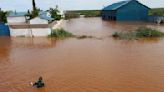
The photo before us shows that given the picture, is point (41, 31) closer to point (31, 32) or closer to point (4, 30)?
point (31, 32)

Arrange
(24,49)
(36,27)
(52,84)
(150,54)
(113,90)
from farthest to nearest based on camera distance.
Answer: (36,27) < (24,49) < (150,54) < (52,84) < (113,90)

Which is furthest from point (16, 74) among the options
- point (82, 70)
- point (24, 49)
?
point (24, 49)

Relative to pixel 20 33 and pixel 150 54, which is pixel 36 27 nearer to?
pixel 20 33

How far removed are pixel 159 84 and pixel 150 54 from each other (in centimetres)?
605

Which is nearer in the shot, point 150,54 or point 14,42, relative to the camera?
point 150,54

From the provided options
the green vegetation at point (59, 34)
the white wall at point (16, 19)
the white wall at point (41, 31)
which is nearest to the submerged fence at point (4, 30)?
the white wall at point (41, 31)

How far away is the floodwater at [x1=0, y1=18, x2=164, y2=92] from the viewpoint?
11430 millimetres

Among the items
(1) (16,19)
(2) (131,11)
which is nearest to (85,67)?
(1) (16,19)

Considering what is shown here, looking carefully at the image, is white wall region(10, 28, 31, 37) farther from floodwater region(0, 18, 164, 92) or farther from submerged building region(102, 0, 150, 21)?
submerged building region(102, 0, 150, 21)

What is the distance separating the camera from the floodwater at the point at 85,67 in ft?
37.5

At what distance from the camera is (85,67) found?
14.4 meters

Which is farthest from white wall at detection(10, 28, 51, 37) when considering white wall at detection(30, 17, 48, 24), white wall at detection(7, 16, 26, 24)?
white wall at detection(7, 16, 26, 24)

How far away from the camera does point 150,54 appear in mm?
17141

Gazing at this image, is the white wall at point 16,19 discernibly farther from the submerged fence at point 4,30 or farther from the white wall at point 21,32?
the white wall at point 21,32
